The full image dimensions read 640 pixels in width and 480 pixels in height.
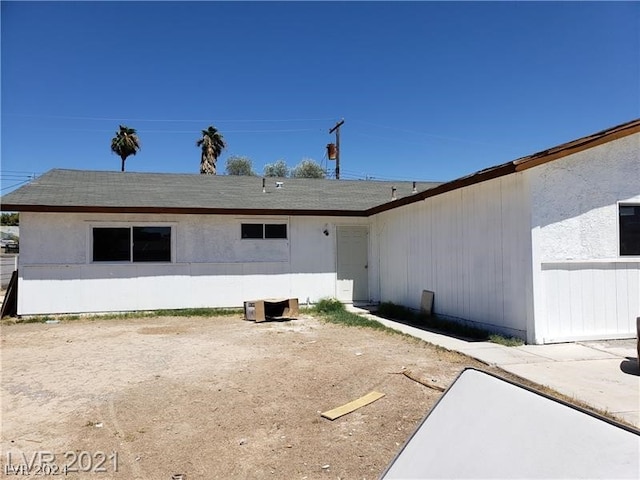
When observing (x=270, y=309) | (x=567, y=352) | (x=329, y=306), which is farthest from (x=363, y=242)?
(x=567, y=352)

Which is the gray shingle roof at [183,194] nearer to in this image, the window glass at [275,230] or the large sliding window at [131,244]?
the window glass at [275,230]

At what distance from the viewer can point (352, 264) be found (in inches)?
511

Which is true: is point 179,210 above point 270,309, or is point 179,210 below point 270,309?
above

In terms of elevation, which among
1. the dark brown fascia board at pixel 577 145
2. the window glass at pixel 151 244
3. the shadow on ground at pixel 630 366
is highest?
the dark brown fascia board at pixel 577 145

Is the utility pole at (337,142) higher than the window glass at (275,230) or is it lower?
higher

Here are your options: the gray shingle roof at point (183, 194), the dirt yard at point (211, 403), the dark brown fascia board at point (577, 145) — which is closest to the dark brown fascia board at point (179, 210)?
the gray shingle roof at point (183, 194)

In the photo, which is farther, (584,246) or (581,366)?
(584,246)

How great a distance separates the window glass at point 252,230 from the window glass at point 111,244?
3038 mm

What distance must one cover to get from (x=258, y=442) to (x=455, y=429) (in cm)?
249

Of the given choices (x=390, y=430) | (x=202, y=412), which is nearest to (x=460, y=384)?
(x=390, y=430)

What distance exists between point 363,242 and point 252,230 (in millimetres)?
3434

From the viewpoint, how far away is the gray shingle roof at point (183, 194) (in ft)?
35.6

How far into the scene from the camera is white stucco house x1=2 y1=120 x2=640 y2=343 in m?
6.95

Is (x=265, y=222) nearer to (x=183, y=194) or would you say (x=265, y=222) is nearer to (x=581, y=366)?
(x=183, y=194)
